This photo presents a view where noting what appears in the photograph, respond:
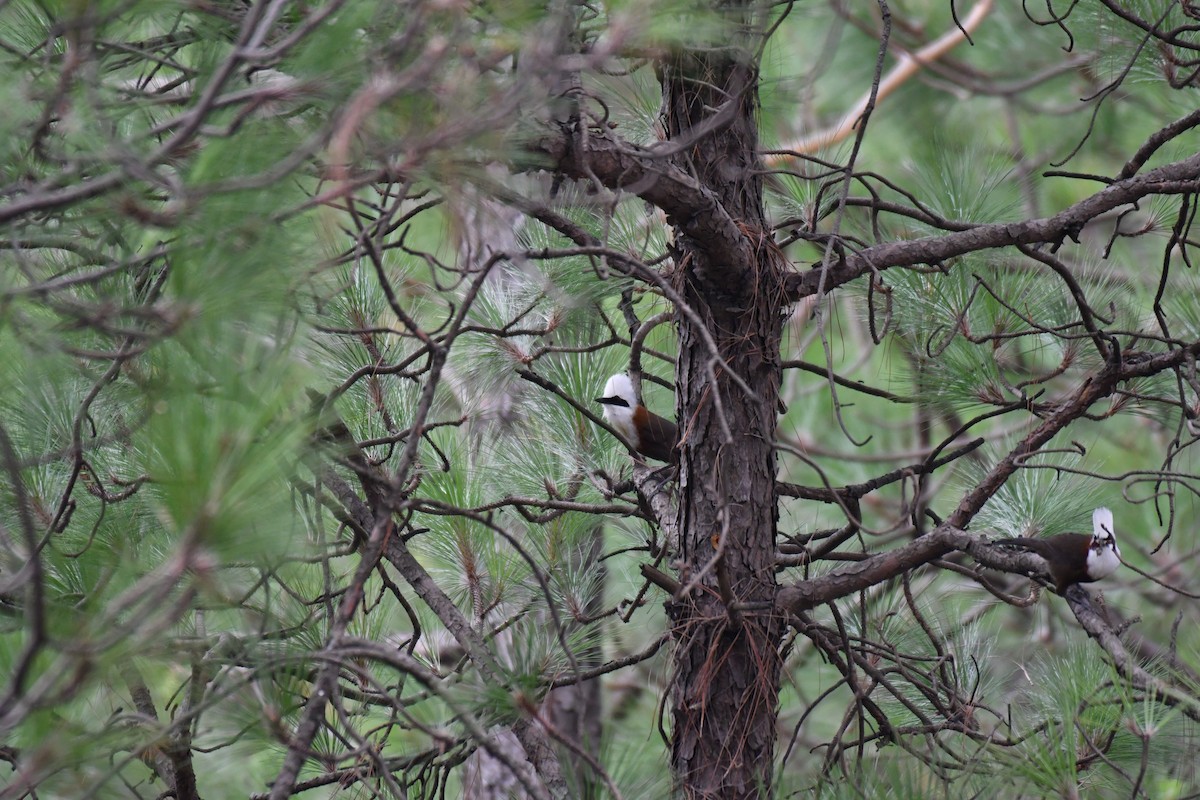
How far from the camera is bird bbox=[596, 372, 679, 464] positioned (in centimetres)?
196

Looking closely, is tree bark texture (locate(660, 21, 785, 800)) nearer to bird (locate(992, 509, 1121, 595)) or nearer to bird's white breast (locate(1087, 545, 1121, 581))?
bird (locate(992, 509, 1121, 595))

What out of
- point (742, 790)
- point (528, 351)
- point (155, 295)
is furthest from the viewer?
point (528, 351)

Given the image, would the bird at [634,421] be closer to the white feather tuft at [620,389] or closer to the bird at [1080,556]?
the white feather tuft at [620,389]

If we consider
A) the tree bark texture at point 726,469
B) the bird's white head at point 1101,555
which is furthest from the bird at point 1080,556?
the tree bark texture at point 726,469

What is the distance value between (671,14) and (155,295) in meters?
0.56

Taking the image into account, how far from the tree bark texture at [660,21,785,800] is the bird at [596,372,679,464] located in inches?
17.2

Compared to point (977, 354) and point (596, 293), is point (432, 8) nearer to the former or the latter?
point (596, 293)

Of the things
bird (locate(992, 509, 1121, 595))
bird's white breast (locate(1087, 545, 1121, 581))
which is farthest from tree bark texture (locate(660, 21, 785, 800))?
bird's white breast (locate(1087, 545, 1121, 581))

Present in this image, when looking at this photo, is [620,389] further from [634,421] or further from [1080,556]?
[1080,556]

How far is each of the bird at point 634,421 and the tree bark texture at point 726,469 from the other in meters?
0.44

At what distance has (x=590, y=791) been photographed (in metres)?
1.08

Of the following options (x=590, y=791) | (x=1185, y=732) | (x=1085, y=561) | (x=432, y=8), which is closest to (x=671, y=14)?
(x=432, y=8)

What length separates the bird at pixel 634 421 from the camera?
196 cm

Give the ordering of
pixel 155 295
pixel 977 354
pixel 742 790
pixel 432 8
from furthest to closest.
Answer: pixel 977 354 → pixel 742 790 → pixel 155 295 → pixel 432 8
